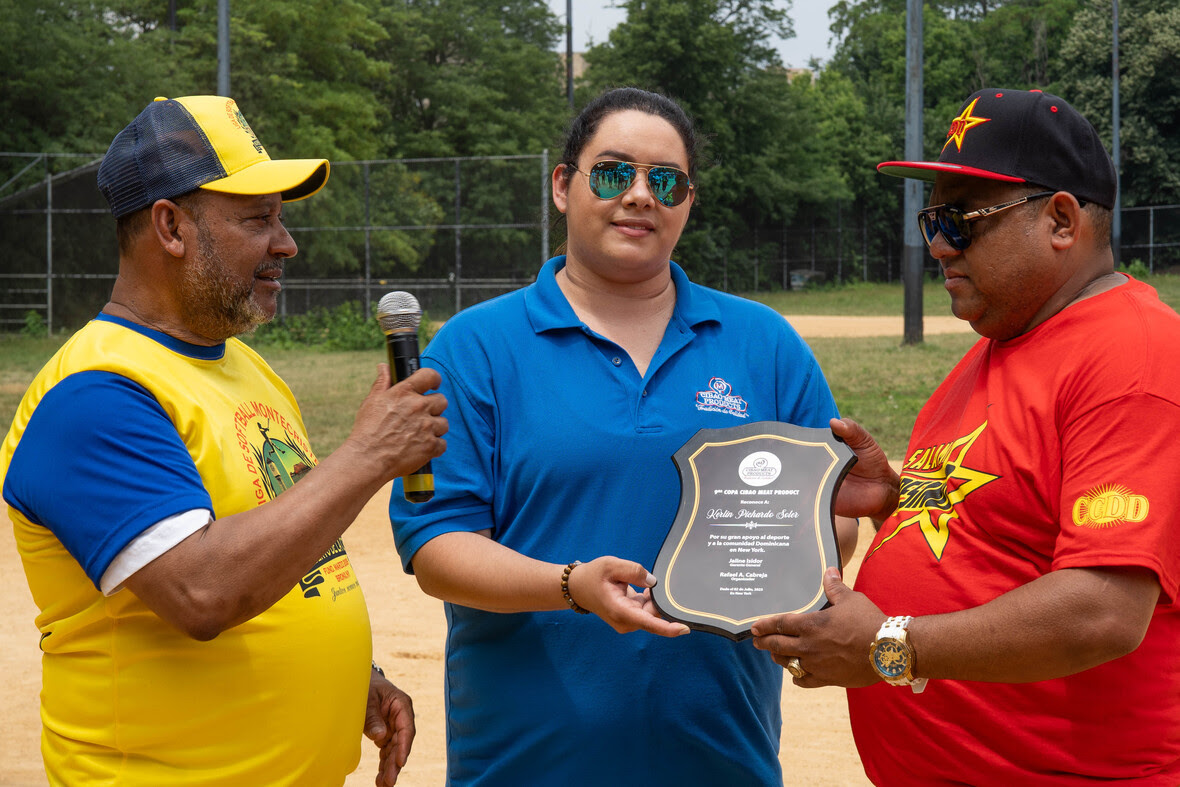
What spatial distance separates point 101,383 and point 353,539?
7096 mm

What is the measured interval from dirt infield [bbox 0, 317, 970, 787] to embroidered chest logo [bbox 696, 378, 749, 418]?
2.65m

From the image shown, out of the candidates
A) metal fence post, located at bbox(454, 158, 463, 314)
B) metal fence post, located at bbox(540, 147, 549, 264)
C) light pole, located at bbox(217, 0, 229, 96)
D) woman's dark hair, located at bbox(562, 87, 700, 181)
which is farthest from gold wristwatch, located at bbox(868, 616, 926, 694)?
metal fence post, located at bbox(454, 158, 463, 314)

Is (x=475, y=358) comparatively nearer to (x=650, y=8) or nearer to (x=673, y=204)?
(x=673, y=204)

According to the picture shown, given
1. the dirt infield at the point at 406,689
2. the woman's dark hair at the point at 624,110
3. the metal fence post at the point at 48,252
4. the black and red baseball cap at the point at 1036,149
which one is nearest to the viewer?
the black and red baseball cap at the point at 1036,149

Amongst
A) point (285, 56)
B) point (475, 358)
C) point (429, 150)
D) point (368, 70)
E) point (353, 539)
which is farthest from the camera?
point (429, 150)

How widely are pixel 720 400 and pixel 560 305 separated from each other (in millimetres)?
448

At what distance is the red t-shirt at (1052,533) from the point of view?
7.07 feet

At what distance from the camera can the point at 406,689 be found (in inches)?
229

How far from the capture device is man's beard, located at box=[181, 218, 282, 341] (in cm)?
260

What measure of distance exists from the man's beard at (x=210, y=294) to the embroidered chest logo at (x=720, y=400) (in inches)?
42.7

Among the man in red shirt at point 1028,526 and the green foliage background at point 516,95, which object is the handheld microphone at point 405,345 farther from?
the green foliage background at point 516,95

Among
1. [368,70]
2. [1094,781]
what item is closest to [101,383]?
[1094,781]

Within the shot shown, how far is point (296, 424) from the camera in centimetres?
295

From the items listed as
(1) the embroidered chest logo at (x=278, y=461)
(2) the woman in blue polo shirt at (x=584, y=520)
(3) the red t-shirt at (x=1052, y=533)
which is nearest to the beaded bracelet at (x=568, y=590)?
(2) the woman in blue polo shirt at (x=584, y=520)
